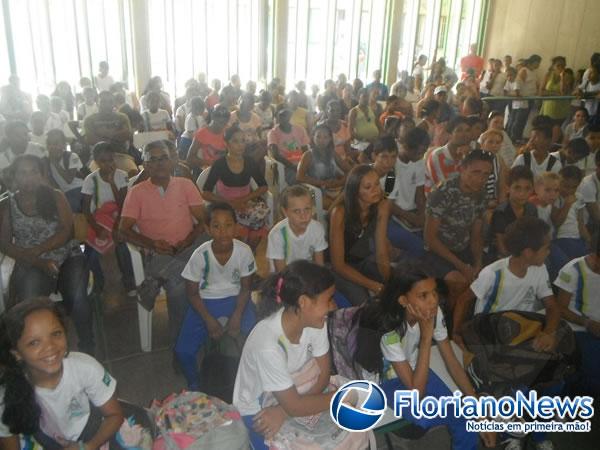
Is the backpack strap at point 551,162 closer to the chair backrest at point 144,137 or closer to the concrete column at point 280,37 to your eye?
the chair backrest at point 144,137

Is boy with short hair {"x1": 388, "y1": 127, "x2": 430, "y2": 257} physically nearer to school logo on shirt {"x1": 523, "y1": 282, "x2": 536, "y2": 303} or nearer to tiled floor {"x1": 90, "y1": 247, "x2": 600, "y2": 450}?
school logo on shirt {"x1": 523, "y1": 282, "x2": 536, "y2": 303}

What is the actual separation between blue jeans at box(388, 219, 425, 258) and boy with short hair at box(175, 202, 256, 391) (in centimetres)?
88

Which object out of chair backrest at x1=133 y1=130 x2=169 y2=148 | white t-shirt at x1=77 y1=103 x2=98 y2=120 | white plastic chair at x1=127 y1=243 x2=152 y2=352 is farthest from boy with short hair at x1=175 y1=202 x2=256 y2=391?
white t-shirt at x1=77 y1=103 x2=98 y2=120

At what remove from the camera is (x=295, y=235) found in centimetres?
247

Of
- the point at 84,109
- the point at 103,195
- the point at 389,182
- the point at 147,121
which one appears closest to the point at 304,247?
the point at 389,182

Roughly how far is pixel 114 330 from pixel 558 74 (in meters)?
7.04

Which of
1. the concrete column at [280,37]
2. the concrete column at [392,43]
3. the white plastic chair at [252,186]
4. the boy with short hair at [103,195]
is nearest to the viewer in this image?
the boy with short hair at [103,195]

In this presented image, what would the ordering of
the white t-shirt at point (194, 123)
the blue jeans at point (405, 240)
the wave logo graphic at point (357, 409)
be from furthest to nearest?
1. the white t-shirt at point (194, 123)
2. the blue jeans at point (405, 240)
3. the wave logo graphic at point (357, 409)

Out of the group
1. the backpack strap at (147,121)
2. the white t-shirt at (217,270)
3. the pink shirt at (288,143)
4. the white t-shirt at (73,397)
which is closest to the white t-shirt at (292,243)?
the white t-shirt at (217,270)

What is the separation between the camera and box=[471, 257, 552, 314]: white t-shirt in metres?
2.10

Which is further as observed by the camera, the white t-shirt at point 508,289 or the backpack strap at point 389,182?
the backpack strap at point 389,182

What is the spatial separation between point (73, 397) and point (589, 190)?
307 cm

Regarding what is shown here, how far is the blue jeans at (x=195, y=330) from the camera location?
2264 mm

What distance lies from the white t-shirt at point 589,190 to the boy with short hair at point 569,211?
0.05 meters
